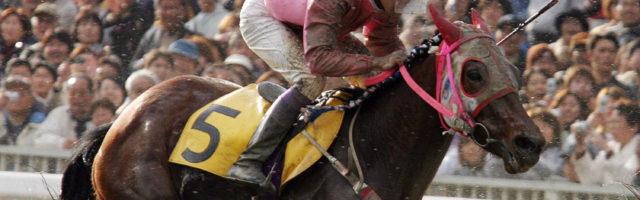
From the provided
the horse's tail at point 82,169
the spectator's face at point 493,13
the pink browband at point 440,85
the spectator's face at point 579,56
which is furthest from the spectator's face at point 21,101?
the pink browband at point 440,85

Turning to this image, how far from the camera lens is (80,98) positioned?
7.81 m

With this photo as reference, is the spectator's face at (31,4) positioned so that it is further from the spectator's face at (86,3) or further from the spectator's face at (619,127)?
the spectator's face at (619,127)

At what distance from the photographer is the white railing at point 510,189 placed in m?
6.44

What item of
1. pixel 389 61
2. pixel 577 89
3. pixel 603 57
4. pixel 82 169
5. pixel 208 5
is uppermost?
pixel 389 61

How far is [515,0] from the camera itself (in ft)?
23.7

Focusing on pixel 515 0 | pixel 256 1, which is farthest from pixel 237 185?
pixel 515 0

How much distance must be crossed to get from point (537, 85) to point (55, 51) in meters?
4.26

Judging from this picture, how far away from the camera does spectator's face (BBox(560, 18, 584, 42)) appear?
6.95 metres

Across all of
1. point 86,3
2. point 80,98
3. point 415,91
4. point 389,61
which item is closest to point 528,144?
point 415,91

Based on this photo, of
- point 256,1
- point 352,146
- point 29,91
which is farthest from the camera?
point 29,91

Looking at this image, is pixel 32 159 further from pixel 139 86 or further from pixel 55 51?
pixel 55 51

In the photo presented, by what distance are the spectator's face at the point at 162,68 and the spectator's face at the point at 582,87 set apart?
3.10 m

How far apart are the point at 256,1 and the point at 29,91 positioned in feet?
14.4

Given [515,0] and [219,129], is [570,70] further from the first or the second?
[219,129]
